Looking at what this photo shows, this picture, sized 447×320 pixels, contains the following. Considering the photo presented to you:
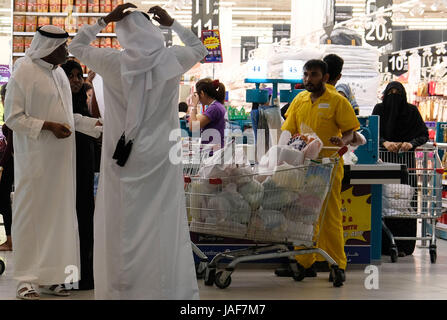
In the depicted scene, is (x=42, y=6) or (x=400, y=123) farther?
(x=42, y=6)

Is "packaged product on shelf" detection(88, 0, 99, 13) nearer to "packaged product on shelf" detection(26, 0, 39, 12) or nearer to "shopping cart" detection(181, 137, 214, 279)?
"packaged product on shelf" detection(26, 0, 39, 12)

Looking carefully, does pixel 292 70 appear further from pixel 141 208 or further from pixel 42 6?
pixel 42 6

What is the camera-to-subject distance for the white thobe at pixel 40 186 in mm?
4809

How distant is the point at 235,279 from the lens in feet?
19.5

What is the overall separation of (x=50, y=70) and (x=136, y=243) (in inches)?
57.9

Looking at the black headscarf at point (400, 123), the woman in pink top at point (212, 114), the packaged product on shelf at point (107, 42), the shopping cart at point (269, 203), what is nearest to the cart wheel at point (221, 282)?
the shopping cart at point (269, 203)

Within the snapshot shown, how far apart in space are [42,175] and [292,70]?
3.31m

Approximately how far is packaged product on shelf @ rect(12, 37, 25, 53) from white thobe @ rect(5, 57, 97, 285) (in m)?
8.17

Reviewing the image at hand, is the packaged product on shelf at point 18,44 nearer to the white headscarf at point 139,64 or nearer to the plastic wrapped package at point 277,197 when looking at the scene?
the plastic wrapped package at point 277,197

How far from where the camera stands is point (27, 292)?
475cm

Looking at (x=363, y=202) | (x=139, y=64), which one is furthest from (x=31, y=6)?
(x=139, y=64)

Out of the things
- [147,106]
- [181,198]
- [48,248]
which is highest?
[147,106]

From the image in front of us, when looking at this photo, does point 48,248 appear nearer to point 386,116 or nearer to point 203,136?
point 203,136
